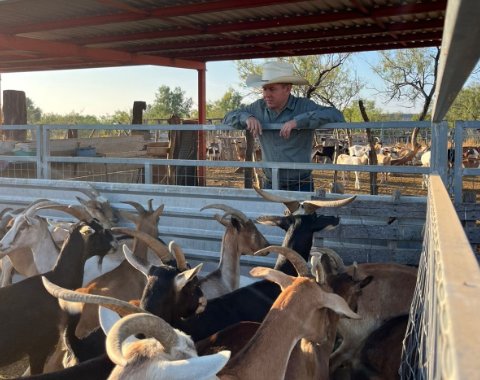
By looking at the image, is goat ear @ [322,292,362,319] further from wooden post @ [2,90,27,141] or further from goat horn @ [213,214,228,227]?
wooden post @ [2,90,27,141]

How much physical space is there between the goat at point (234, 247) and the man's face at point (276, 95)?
3.82ft

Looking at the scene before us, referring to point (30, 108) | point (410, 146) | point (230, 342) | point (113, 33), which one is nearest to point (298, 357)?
point (230, 342)

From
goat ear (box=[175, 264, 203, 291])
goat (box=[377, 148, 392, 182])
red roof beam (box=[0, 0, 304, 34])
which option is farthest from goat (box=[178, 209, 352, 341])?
goat (box=[377, 148, 392, 182])

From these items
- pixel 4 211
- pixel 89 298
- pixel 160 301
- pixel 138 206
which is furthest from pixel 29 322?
pixel 4 211

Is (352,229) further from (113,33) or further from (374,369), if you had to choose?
(113,33)

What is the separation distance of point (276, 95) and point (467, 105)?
101 ft

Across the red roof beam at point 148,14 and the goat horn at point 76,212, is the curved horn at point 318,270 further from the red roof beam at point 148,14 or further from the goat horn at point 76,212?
the red roof beam at point 148,14

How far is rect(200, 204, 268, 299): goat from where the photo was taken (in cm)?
518

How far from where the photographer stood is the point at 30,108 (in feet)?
246

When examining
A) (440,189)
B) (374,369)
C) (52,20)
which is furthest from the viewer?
(52,20)

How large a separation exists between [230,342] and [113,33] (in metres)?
8.41

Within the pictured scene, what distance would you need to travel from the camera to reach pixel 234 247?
5234mm

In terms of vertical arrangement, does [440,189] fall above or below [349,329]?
above

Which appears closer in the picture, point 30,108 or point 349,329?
point 349,329
